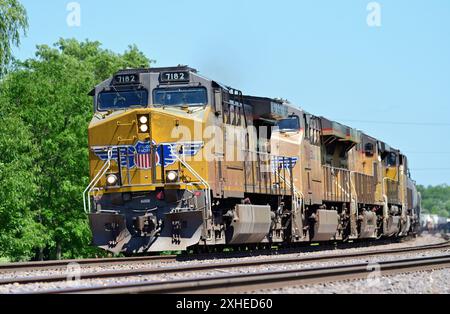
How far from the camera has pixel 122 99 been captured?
719 inches

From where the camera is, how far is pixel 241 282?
985cm

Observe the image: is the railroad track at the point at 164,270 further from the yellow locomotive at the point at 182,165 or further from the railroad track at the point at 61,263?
the railroad track at the point at 61,263

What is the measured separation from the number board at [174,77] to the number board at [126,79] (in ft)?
1.91

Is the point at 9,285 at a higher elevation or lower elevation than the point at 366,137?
lower

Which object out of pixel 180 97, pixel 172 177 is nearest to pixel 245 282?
pixel 172 177

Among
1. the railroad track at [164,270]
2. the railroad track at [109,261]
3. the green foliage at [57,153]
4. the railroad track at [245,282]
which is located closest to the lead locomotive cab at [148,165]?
the railroad track at [109,261]

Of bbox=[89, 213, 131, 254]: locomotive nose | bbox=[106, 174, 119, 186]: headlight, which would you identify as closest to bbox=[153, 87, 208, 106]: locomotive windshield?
bbox=[106, 174, 119, 186]: headlight

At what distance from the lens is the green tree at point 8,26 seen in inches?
1033

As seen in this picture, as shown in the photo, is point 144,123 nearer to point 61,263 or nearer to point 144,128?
point 144,128

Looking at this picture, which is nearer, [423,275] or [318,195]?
[423,275]

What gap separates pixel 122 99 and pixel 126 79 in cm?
47
